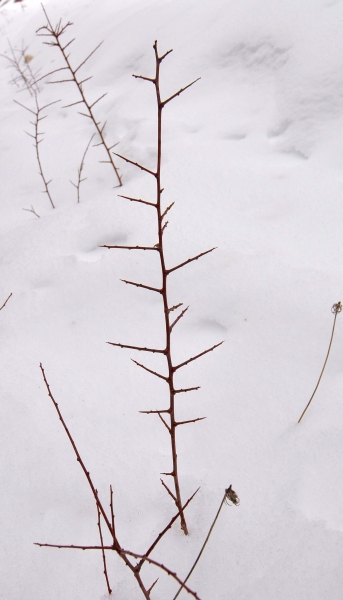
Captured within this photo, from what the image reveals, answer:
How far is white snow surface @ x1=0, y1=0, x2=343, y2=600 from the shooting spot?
974 millimetres

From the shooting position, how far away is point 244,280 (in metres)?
1.44

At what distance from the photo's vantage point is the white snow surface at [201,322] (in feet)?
3.19

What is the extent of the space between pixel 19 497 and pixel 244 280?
3.16ft

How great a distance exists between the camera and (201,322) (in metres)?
1.42

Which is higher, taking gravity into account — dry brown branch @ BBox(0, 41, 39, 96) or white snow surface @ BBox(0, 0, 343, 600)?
dry brown branch @ BBox(0, 41, 39, 96)

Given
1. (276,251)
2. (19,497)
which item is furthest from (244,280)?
(19,497)

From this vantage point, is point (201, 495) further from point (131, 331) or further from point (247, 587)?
point (131, 331)

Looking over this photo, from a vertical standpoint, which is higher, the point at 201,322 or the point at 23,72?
the point at 23,72

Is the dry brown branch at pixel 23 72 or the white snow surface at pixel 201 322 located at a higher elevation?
the dry brown branch at pixel 23 72

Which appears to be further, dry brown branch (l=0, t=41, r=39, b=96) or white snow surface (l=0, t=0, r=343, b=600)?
dry brown branch (l=0, t=41, r=39, b=96)

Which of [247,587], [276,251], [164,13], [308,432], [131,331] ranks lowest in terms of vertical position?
[247,587]

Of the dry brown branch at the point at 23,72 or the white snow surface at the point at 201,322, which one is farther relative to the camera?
the dry brown branch at the point at 23,72

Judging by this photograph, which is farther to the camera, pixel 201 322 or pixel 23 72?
pixel 23 72

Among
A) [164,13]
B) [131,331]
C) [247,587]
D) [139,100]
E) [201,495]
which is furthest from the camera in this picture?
[164,13]
